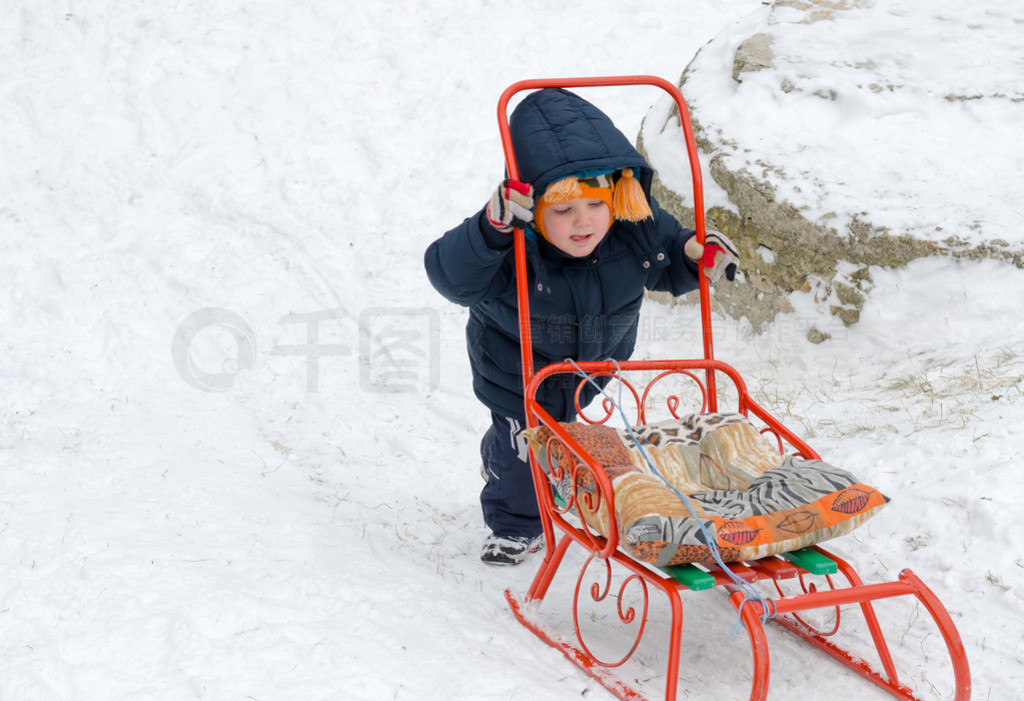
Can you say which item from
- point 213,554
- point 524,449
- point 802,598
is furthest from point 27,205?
point 802,598

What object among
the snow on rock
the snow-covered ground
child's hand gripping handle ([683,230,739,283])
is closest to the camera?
the snow-covered ground

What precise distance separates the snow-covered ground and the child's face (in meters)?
1.16

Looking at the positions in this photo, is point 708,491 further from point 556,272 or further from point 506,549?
point 506,549

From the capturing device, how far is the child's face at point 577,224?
2678mm

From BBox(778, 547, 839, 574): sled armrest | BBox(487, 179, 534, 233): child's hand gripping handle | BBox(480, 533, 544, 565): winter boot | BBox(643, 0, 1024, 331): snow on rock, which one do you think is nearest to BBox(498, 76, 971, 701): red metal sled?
BBox(778, 547, 839, 574): sled armrest

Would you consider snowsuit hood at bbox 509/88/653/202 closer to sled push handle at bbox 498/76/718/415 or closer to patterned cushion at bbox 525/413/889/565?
sled push handle at bbox 498/76/718/415

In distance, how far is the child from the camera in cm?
264

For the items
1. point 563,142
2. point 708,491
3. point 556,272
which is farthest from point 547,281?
point 708,491

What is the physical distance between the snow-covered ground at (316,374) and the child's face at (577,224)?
3.79 feet

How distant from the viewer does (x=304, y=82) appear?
687 centimetres

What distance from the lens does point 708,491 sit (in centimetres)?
248

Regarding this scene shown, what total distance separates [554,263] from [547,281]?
0.07m

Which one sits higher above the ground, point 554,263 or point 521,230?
point 521,230

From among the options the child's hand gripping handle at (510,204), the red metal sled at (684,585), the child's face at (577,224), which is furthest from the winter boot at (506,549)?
the child's hand gripping handle at (510,204)
